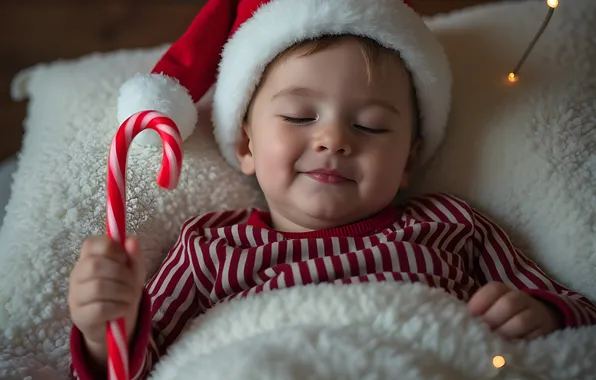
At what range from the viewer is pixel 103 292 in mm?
667

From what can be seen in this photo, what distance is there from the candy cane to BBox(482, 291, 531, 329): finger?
418 millimetres

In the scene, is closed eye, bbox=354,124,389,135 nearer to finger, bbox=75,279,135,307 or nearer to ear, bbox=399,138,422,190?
ear, bbox=399,138,422,190

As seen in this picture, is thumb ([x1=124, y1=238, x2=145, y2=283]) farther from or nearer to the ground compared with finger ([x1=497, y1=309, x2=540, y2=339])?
farther from the ground

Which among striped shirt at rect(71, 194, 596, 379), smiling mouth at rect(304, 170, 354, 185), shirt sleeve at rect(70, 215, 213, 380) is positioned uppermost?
smiling mouth at rect(304, 170, 354, 185)

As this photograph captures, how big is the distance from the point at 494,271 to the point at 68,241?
645 mm

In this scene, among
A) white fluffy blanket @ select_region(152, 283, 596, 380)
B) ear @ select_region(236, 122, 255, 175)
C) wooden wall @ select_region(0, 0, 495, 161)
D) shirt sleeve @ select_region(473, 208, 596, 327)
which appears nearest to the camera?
white fluffy blanket @ select_region(152, 283, 596, 380)

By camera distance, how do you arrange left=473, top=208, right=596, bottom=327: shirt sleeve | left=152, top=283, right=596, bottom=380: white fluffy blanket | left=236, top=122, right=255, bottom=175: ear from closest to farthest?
left=152, top=283, right=596, bottom=380: white fluffy blanket < left=473, top=208, right=596, bottom=327: shirt sleeve < left=236, top=122, right=255, bottom=175: ear

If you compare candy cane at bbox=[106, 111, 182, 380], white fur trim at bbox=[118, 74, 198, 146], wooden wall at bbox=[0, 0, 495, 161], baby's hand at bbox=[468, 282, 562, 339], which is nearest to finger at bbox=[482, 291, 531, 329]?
baby's hand at bbox=[468, 282, 562, 339]

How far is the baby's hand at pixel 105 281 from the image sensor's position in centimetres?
67

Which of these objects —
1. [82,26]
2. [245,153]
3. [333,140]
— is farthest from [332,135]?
[82,26]

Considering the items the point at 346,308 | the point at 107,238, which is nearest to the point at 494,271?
the point at 346,308

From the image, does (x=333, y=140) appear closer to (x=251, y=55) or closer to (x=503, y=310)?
(x=251, y=55)

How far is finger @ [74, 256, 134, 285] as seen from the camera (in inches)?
26.3

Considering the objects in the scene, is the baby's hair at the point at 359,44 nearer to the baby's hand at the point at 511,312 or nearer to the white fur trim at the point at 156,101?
the white fur trim at the point at 156,101
